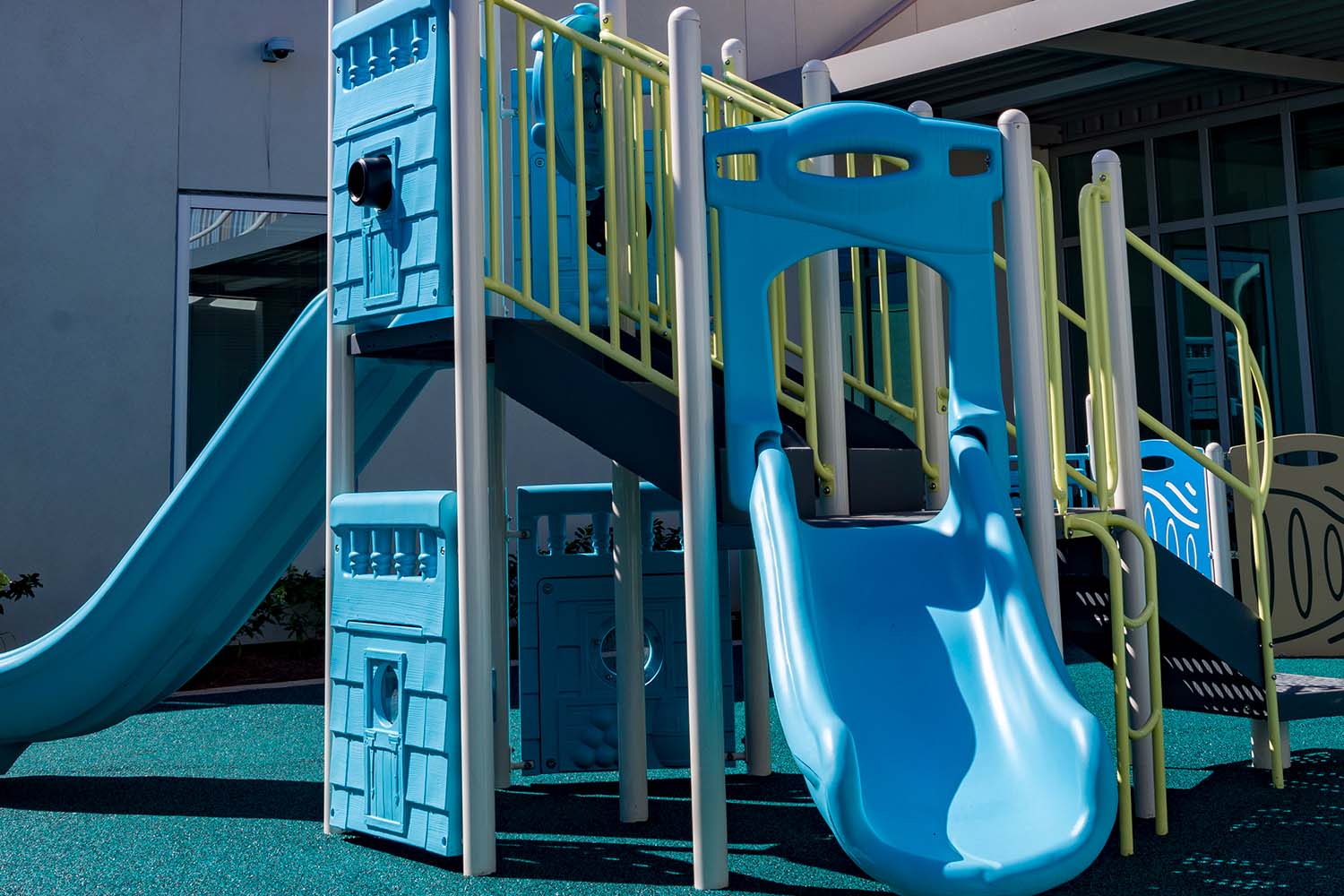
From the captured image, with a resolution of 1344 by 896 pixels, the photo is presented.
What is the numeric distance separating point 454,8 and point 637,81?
2.66 feet

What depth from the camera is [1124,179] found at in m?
12.5

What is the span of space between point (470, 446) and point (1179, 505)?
4.53 meters

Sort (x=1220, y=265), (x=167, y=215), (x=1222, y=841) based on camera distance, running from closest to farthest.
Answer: (x=1222, y=841) → (x=167, y=215) → (x=1220, y=265)

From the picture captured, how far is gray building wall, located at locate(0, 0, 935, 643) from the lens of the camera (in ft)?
30.2

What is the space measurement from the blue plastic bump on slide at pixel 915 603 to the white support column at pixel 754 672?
1.85 metres

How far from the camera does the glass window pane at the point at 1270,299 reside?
1180 centimetres

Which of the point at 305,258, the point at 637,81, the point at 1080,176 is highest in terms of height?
the point at 1080,176

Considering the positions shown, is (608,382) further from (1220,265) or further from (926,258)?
(1220,265)

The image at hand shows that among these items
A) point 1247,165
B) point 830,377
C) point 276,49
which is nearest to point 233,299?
point 276,49

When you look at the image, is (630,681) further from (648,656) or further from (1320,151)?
(1320,151)

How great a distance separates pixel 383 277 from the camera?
181 inches

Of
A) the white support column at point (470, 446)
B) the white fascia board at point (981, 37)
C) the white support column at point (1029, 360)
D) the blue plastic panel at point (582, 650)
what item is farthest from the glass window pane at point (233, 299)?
the white support column at point (1029, 360)

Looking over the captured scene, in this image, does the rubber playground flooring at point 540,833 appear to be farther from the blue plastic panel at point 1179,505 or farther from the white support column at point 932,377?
the white support column at point 932,377

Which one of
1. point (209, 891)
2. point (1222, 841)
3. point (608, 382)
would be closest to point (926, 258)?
point (608, 382)
